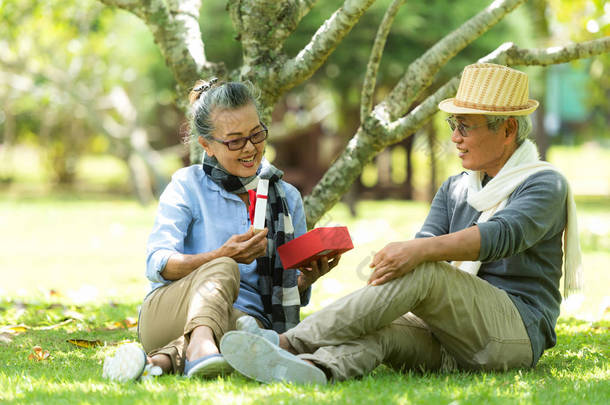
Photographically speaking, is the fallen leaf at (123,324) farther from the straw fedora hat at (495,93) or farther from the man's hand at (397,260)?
the straw fedora hat at (495,93)

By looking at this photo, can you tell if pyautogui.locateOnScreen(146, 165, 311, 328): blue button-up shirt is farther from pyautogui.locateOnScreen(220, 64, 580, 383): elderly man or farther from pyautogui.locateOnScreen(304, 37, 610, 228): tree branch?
pyautogui.locateOnScreen(304, 37, 610, 228): tree branch

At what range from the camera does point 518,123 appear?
3.76 metres

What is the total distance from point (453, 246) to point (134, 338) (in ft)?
7.42

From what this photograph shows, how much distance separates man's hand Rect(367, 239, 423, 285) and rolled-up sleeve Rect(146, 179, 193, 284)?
998 mm

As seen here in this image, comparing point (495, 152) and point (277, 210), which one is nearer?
point (495, 152)

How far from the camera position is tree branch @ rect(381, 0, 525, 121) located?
198 inches

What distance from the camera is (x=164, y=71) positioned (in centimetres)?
1457

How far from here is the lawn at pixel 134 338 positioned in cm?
309

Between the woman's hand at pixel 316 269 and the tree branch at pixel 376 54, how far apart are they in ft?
4.60

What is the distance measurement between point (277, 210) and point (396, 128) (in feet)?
4.62

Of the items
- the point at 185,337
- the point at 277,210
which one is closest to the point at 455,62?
the point at 277,210

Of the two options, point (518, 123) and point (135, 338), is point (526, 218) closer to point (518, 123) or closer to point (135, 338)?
point (518, 123)

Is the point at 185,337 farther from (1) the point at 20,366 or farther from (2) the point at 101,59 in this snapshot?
(2) the point at 101,59

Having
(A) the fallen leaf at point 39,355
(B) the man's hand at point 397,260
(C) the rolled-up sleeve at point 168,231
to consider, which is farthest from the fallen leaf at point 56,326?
(B) the man's hand at point 397,260
